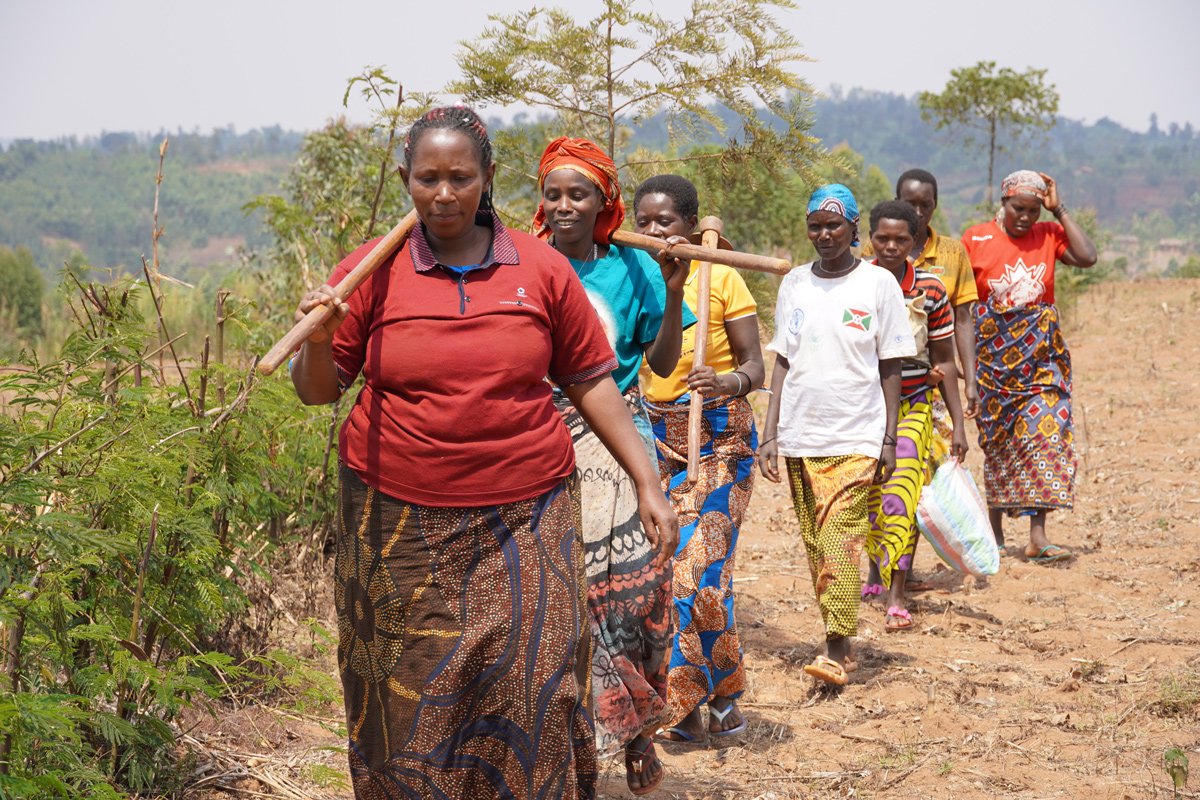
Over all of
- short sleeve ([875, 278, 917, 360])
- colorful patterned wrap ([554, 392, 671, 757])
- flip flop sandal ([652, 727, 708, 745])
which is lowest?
flip flop sandal ([652, 727, 708, 745])

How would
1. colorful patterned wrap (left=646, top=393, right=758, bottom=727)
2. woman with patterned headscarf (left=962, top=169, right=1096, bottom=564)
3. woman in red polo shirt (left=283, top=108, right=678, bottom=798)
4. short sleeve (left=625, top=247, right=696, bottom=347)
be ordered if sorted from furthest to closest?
woman with patterned headscarf (left=962, top=169, right=1096, bottom=564), colorful patterned wrap (left=646, top=393, right=758, bottom=727), short sleeve (left=625, top=247, right=696, bottom=347), woman in red polo shirt (left=283, top=108, right=678, bottom=798)

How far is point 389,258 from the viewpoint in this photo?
252 centimetres

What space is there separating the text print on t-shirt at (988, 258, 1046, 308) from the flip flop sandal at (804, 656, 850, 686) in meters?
3.28

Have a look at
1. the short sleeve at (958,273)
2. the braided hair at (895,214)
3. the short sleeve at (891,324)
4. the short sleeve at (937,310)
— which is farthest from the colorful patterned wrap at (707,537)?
the short sleeve at (958,273)

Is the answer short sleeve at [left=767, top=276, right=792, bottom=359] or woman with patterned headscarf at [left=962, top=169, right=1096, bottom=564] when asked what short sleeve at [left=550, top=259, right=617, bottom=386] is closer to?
short sleeve at [left=767, top=276, right=792, bottom=359]

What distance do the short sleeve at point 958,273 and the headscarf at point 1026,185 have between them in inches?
35.2

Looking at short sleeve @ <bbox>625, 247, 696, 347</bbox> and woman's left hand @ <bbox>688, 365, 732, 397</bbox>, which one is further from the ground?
short sleeve @ <bbox>625, 247, 696, 347</bbox>

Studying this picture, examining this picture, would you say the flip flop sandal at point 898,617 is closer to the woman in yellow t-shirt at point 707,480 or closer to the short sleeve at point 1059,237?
the woman in yellow t-shirt at point 707,480

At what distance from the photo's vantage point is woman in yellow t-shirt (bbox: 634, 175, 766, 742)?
13.3 ft

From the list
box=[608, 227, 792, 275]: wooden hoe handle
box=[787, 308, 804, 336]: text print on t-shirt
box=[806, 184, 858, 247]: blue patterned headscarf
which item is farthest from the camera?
box=[787, 308, 804, 336]: text print on t-shirt

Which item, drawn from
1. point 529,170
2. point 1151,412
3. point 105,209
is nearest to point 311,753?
point 529,170

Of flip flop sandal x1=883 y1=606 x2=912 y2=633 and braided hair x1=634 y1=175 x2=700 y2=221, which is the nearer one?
braided hair x1=634 y1=175 x2=700 y2=221

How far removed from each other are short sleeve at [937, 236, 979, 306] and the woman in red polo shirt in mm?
3841

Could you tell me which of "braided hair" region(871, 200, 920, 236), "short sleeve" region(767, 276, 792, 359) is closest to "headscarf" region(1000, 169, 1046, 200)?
"braided hair" region(871, 200, 920, 236)
